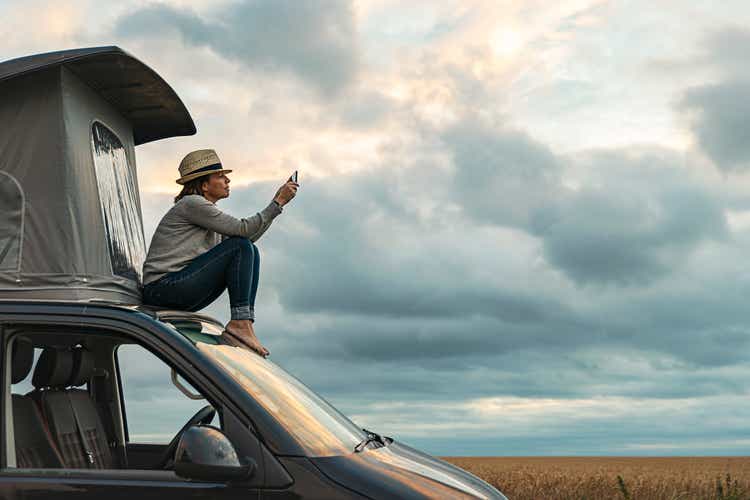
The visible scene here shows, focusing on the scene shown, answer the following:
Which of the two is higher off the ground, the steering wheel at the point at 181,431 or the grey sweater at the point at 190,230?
the grey sweater at the point at 190,230

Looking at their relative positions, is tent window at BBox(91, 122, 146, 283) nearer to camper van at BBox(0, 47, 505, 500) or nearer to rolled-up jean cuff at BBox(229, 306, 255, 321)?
camper van at BBox(0, 47, 505, 500)

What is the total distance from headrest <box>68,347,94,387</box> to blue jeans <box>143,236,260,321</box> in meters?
0.55

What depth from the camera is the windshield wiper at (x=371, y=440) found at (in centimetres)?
492

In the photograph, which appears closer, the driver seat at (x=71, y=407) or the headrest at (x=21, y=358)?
the headrest at (x=21, y=358)

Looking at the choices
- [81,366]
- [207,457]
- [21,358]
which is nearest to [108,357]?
[81,366]

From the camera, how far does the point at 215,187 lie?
22.8 ft

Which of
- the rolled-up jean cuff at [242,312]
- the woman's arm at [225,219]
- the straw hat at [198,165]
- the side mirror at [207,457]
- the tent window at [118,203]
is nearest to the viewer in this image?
the side mirror at [207,457]

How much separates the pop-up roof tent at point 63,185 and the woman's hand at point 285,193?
107 cm

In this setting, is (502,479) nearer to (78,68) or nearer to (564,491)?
(564,491)

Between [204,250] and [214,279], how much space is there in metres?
0.50

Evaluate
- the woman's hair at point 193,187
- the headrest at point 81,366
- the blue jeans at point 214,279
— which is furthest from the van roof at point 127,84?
the headrest at point 81,366

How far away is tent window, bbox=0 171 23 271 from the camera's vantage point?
19.6ft

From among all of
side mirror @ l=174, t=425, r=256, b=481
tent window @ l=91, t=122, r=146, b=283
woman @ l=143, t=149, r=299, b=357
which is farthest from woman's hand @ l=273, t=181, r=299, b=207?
side mirror @ l=174, t=425, r=256, b=481

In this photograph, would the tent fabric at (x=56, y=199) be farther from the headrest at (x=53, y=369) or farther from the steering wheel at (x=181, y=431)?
the steering wheel at (x=181, y=431)
